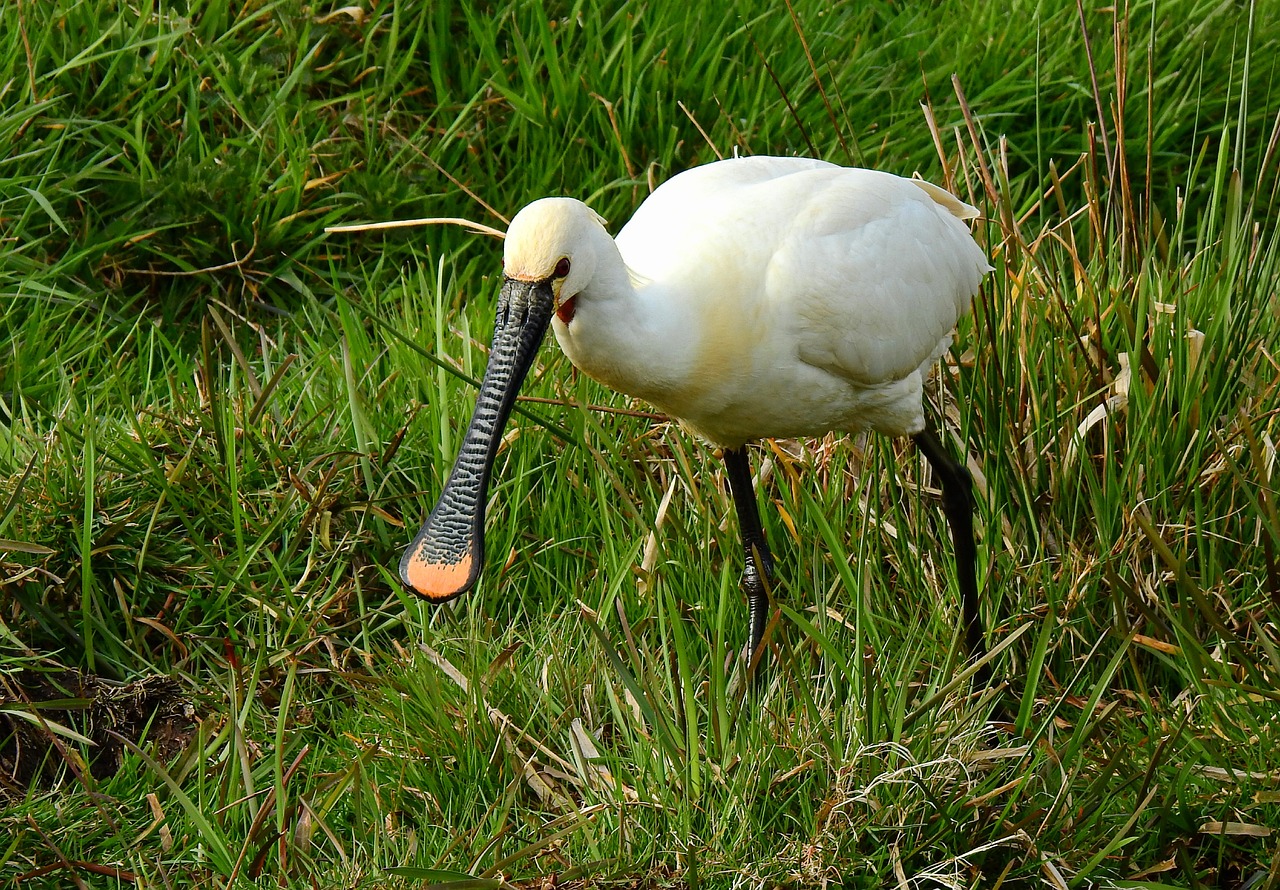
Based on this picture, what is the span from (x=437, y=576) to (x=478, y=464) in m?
0.24

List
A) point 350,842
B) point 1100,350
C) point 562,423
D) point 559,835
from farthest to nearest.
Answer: point 562,423 → point 1100,350 → point 350,842 → point 559,835

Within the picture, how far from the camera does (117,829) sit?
10.1ft

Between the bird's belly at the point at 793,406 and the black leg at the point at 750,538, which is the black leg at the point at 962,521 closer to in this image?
the bird's belly at the point at 793,406

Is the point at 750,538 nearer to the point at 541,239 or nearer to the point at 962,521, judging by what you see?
the point at 962,521

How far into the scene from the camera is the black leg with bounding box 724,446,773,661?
11.8 feet

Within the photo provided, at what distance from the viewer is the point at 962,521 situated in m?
3.59

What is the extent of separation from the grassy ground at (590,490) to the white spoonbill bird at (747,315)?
150 millimetres

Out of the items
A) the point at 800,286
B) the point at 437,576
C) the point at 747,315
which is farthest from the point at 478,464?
the point at 800,286

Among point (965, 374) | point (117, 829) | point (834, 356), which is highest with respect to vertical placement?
point (834, 356)

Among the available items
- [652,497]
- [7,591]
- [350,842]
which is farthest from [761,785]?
[7,591]

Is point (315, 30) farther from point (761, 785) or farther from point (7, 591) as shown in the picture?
point (761, 785)

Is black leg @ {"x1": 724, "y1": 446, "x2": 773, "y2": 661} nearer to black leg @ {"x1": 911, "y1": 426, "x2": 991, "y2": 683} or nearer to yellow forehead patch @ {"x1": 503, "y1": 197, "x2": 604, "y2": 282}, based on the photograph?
black leg @ {"x1": 911, "y1": 426, "x2": 991, "y2": 683}

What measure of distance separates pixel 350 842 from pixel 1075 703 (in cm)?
153

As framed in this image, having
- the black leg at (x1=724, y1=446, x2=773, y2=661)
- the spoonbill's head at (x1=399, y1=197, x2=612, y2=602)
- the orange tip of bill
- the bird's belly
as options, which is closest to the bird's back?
the bird's belly
